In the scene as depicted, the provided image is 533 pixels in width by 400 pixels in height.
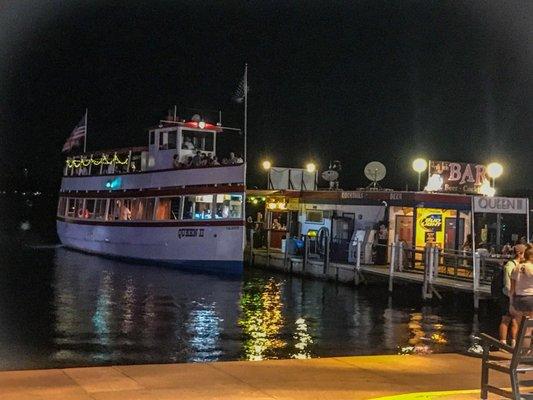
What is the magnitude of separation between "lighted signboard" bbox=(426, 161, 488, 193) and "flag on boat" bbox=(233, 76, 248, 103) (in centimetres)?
950

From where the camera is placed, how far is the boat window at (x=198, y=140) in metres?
33.6

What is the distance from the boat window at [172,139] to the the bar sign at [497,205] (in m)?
17.0

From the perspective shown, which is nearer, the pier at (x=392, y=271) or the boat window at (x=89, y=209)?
the pier at (x=392, y=271)

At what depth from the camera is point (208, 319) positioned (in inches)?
667

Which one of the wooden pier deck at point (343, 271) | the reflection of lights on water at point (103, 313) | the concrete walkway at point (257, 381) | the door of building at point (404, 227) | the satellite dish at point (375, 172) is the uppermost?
the satellite dish at point (375, 172)

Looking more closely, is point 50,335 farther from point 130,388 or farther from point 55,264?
point 55,264

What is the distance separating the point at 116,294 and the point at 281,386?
1469 centimetres

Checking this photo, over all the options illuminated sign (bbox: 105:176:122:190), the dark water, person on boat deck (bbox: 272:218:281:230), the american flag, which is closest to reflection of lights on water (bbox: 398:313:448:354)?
the dark water

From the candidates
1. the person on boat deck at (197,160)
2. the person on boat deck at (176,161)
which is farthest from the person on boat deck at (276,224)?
the person on boat deck at (176,161)

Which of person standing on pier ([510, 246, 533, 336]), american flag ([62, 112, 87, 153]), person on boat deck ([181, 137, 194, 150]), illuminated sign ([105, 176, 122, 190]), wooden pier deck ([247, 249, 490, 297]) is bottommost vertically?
wooden pier deck ([247, 249, 490, 297])

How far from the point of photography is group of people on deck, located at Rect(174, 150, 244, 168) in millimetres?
30531

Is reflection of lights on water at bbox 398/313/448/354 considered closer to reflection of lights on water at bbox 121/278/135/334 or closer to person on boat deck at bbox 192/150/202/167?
reflection of lights on water at bbox 121/278/135/334

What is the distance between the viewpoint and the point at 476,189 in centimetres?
2797

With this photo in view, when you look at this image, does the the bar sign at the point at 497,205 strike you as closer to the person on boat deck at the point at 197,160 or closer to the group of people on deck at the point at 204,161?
the group of people on deck at the point at 204,161
